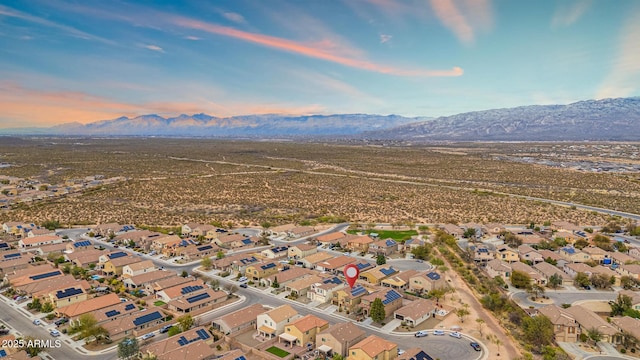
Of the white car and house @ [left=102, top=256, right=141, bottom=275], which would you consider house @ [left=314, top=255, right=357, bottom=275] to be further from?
house @ [left=102, top=256, right=141, bottom=275]


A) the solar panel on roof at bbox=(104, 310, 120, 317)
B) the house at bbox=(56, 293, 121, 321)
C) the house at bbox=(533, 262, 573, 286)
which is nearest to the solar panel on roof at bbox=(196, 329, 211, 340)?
the solar panel on roof at bbox=(104, 310, 120, 317)

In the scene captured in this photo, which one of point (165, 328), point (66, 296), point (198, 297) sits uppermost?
point (66, 296)

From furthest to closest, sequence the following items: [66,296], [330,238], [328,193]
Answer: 1. [328,193]
2. [330,238]
3. [66,296]

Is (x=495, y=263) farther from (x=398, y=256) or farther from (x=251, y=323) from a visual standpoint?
(x=251, y=323)

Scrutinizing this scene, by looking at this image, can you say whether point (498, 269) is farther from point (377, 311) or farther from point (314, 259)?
point (314, 259)

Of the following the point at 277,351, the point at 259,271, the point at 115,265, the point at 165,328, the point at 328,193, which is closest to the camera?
the point at 277,351

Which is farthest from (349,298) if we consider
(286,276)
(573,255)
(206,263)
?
(573,255)
